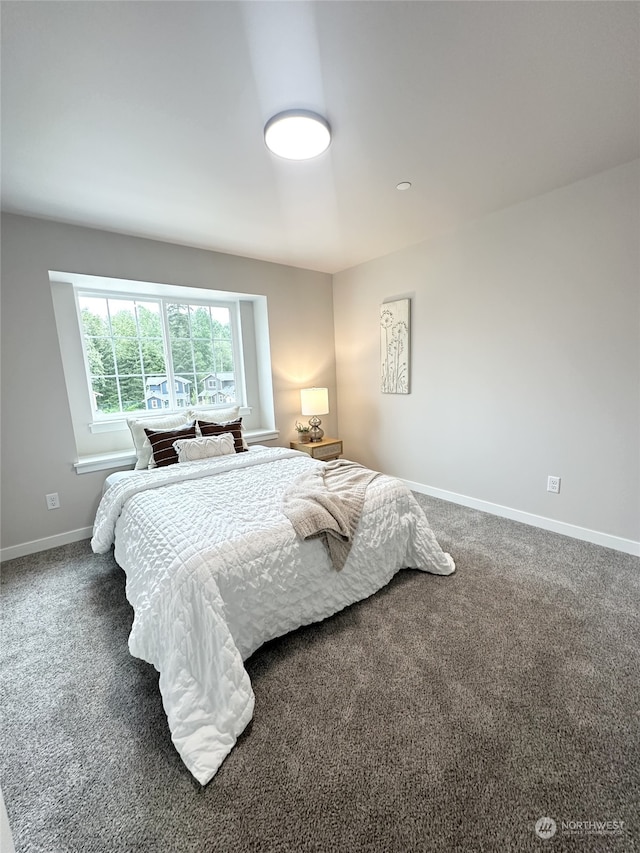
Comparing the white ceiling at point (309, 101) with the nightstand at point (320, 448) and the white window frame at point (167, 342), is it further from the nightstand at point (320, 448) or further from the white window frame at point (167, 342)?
the nightstand at point (320, 448)

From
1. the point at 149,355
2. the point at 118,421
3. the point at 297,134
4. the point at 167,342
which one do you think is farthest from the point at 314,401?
the point at 297,134

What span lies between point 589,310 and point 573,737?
7.74 ft

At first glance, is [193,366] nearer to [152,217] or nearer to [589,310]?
[152,217]

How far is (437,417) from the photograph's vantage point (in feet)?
11.1

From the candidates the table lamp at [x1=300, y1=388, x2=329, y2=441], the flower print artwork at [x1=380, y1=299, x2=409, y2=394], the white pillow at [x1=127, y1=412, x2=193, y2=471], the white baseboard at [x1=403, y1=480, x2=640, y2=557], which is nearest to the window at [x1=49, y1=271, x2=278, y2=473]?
the white pillow at [x1=127, y1=412, x2=193, y2=471]

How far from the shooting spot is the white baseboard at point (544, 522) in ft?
7.83

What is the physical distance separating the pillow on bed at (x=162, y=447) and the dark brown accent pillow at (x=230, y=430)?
0.80 feet

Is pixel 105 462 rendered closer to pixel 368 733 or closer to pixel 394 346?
pixel 368 733

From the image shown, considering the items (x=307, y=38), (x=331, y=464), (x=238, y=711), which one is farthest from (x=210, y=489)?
(x=307, y=38)

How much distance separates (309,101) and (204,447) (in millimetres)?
2275

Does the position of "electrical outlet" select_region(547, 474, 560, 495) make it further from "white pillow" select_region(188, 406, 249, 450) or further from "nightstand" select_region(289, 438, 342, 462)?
"white pillow" select_region(188, 406, 249, 450)

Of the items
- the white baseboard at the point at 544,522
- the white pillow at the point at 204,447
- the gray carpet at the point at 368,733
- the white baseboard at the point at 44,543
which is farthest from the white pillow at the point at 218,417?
the white baseboard at the point at 544,522

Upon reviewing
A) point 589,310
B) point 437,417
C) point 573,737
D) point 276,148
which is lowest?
point 573,737

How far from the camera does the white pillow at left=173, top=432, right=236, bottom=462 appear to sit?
2816mm
